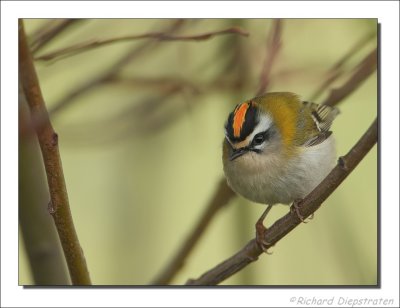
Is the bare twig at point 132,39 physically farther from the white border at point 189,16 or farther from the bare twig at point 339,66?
the bare twig at point 339,66

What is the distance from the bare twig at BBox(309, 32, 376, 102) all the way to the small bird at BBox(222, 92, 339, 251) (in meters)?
0.06

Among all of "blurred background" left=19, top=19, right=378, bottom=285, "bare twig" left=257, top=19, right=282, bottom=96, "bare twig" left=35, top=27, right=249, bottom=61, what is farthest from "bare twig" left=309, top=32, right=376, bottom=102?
"bare twig" left=35, top=27, right=249, bottom=61

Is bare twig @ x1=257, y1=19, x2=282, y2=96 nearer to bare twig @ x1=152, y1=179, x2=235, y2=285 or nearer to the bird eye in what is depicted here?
the bird eye

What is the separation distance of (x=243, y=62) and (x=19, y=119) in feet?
2.37

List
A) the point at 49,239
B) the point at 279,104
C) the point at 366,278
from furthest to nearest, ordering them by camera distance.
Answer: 1. the point at 279,104
2. the point at 366,278
3. the point at 49,239

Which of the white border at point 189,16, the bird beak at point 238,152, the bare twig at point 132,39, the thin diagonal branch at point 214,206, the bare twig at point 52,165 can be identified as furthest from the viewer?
the white border at point 189,16

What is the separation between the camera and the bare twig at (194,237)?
1.53 meters

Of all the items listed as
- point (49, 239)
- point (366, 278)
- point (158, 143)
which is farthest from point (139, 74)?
point (366, 278)

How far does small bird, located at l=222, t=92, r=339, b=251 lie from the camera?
1681mm

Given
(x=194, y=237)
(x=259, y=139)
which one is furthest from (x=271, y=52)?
(x=194, y=237)

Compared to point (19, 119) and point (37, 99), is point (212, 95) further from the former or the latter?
point (37, 99)

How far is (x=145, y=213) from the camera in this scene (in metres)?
1.93

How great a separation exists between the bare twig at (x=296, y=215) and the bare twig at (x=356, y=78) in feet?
0.72

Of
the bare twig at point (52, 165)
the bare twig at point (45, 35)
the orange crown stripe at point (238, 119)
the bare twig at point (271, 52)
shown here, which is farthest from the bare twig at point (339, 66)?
the bare twig at point (52, 165)
